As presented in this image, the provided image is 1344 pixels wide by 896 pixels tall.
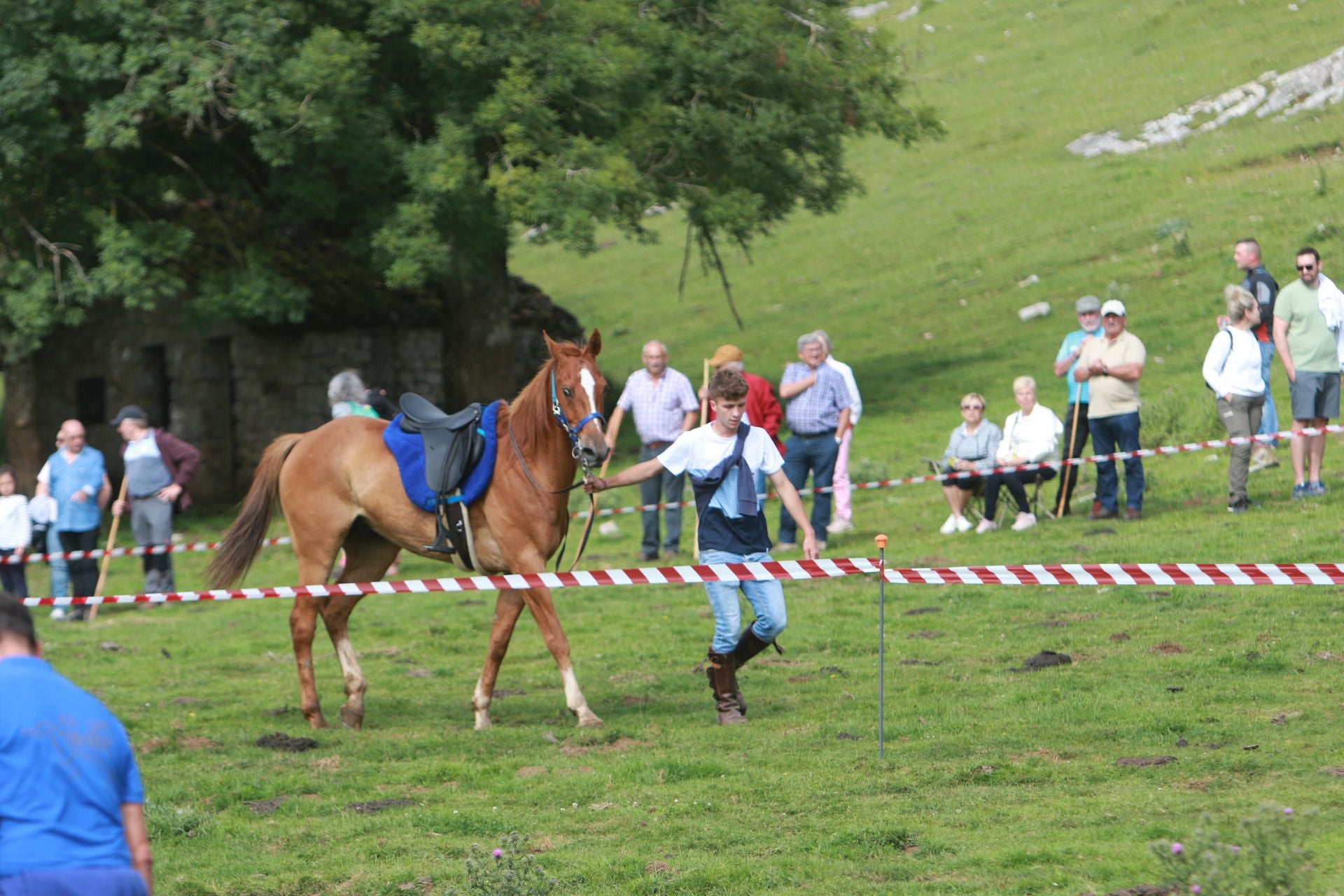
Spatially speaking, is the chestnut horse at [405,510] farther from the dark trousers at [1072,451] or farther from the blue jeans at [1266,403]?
the blue jeans at [1266,403]

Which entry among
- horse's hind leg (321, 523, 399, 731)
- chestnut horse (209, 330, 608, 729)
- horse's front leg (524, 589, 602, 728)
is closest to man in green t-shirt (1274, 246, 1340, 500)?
chestnut horse (209, 330, 608, 729)

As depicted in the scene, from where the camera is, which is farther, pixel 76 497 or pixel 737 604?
pixel 76 497

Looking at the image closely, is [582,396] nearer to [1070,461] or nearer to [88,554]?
[1070,461]

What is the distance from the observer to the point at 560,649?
29.0 ft

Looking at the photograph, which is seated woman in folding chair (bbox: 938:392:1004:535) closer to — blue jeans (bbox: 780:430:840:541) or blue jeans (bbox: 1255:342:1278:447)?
blue jeans (bbox: 780:430:840:541)

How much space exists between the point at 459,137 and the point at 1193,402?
10.1m

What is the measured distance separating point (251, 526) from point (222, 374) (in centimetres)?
1635

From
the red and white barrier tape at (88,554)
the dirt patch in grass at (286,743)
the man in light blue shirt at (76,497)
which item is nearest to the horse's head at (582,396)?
the dirt patch in grass at (286,743)

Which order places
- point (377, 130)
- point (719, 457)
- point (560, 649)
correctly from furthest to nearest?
point (377, 130) → point (560, 649) → point (719, 457)

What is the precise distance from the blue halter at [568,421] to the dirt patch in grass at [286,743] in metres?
2.31

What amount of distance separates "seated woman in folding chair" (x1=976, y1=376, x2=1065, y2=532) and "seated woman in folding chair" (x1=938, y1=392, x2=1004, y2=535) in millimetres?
126

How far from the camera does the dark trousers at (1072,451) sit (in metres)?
14.2

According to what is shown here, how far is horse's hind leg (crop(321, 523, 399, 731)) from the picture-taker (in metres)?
9.31

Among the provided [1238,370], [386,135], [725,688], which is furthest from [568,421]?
[386,135]
